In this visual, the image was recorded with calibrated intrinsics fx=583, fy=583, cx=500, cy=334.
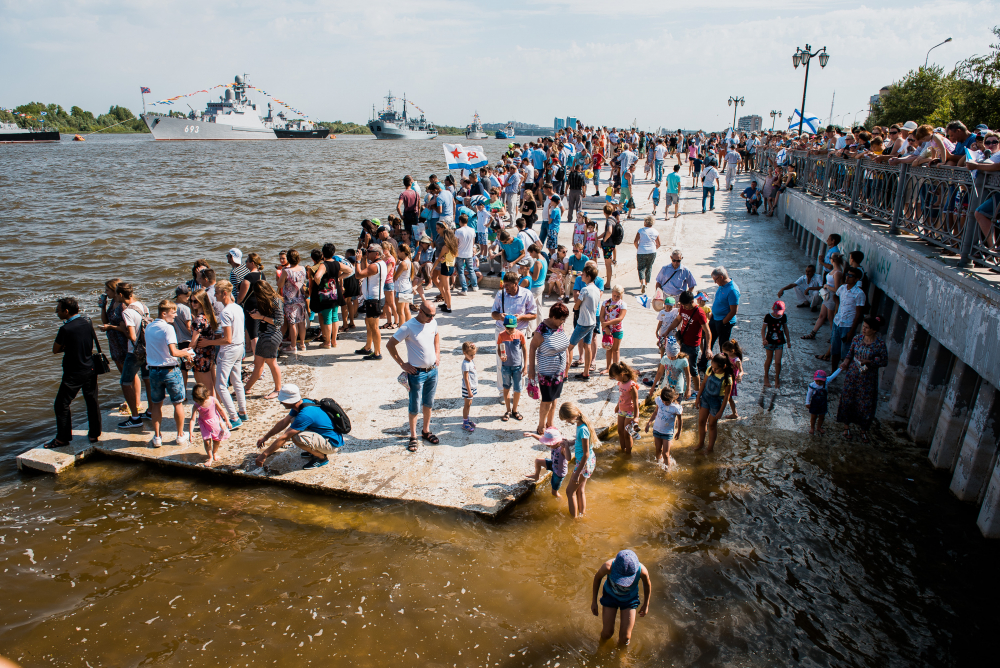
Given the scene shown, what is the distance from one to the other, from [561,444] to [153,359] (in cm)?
493

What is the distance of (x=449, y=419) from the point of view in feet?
25.4

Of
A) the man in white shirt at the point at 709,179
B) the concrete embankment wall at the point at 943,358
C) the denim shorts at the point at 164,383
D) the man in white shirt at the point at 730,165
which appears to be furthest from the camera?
the man in white shirt at the point at 730,165

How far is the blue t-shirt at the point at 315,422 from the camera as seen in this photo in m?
6.59

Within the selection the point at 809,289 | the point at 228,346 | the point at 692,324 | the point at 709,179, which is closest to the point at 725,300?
the point at 692,324

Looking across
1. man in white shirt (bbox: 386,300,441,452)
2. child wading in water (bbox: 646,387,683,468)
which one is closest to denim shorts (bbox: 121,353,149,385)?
man in white shirt (bbox: 386,300,441,452)

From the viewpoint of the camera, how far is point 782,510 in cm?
623

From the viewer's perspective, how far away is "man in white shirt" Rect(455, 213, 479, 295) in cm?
1202

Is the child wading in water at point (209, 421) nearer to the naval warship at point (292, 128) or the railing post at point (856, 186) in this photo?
the railing post at point (856, 186)

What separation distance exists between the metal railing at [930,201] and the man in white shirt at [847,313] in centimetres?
102

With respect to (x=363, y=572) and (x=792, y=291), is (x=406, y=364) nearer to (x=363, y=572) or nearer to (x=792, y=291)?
(x=363, y=572)

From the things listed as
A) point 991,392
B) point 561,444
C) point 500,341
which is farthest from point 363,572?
point 991,392

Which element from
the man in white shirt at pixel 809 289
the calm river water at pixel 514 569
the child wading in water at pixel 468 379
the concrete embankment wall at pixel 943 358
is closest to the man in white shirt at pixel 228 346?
the calm river water at pixel 514 569

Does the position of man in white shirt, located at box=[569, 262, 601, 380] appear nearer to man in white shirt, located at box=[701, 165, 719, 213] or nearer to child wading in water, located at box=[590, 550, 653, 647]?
child wading in water, located at box=[590, 550, 653, 647]

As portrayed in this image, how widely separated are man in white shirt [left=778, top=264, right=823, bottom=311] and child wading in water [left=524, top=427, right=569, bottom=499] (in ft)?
24.7
